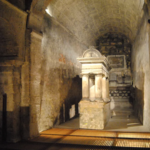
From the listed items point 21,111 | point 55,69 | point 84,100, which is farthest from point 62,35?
point 21,111

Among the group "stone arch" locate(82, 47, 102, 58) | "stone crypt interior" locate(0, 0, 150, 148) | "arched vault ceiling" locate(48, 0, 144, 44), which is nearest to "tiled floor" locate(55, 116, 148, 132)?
"stone crypt interior" locate(0, 0, 150, 148)

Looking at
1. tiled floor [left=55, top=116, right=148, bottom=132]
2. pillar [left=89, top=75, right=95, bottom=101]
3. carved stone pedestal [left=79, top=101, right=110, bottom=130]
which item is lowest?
tiled floor [left=55, top=116, right=148, bottom=132]

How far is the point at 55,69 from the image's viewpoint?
23.1 ft

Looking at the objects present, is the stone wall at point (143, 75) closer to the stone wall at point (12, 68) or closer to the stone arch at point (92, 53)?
the stone arch at point (92, 53)

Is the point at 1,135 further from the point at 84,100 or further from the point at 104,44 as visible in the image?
the point at 104,44

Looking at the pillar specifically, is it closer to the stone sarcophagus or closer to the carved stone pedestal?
the stone sarcophagus

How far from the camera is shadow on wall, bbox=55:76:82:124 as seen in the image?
300 inches

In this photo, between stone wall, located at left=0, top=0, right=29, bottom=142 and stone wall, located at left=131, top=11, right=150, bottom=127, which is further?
stone wall, located at left=131, top=11, right=150, bottom=127

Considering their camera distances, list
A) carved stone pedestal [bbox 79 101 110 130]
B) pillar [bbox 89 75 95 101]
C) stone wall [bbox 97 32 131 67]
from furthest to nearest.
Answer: stone wall [bbox 97 32 131 67]
pillar [bbox 89 75 95 101]
carved stone pedestal [bbox 79 101 110 130]

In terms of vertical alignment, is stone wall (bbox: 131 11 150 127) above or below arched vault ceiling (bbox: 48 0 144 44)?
below

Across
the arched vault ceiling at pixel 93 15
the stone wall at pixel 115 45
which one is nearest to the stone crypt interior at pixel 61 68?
the arched vault ceiling at pixel 93 15

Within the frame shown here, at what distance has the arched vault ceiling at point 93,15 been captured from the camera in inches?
294

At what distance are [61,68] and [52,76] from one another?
0.98 metres

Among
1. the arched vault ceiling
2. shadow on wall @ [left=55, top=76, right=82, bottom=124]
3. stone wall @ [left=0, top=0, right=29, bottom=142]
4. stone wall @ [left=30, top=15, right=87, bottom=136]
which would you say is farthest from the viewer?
shadow on wall @ [left=55, top=76, right=82, bottom=124]
